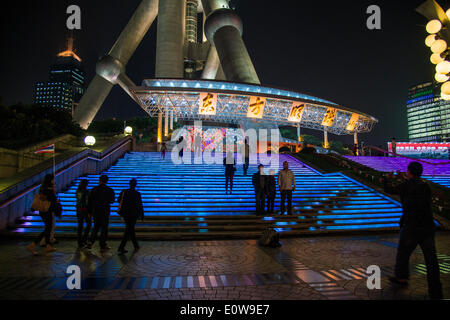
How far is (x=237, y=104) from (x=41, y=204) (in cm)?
2652

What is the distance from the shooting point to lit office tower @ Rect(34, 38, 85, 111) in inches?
3952

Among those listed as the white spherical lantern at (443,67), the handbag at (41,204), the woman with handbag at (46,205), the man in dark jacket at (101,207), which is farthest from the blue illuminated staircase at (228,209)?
the white spherical lantern at (443,67)

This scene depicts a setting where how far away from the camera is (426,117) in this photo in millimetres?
121125

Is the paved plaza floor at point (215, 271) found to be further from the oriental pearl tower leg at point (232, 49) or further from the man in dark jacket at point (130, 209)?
the oriental pearl tower leg at point (232, 49)

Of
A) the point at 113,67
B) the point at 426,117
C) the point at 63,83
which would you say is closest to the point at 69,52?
the point at 63,83

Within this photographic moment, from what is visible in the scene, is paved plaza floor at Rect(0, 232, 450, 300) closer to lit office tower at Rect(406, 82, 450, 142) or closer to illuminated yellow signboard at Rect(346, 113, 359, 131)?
illuminated yellow signboard at Rect(346, 113, 359, 131)

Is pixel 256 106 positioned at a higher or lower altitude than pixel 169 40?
lower

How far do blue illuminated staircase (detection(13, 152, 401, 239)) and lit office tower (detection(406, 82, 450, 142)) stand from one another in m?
116

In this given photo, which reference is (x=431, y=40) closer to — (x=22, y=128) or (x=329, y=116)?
(x=22, y=128)

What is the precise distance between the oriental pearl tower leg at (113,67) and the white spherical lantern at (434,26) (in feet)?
149
